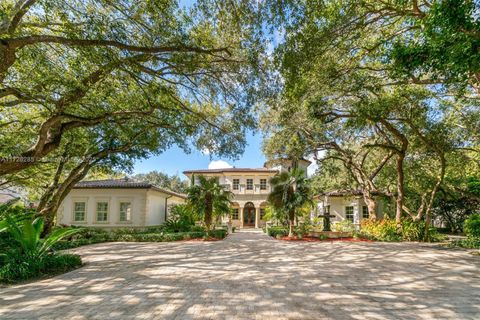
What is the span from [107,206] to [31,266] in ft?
47.3

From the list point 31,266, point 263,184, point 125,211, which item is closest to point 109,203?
point 125,211

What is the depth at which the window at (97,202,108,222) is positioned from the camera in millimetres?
20078

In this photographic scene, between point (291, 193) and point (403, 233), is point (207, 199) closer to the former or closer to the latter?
point (291, 193)

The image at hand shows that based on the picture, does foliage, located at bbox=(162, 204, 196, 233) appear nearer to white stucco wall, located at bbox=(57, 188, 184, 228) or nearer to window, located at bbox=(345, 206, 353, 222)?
white stucco wall, located at bbox=(57, 188, 184, 228)

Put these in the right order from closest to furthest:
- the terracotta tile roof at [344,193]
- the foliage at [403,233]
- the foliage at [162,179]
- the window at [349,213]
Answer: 1. the foliage at [403,233]
2. the terracotta tile roof at [344,193]
3. the window at [349,213]
4. the foliage at [162,179]

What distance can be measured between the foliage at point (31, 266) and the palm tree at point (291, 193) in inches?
448

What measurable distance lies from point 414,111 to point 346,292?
948cm

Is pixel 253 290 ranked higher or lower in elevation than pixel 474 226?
lower

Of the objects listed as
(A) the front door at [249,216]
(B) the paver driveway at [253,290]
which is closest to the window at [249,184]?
(A) the front door at [249,216]

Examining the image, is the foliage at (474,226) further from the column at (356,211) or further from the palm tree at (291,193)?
the column at (356,211)

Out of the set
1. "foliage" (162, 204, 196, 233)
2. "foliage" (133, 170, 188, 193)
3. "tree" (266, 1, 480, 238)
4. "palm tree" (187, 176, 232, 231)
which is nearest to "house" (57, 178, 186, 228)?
"foliage" (162, 204, 196, 233)

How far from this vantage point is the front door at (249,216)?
102 feet

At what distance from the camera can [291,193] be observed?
16.2m

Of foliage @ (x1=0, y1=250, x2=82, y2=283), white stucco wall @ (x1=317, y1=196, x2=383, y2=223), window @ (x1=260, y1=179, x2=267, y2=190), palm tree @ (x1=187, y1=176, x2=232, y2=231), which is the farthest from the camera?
window @ (x1=260, y1=179, x2=267, y2=190)
